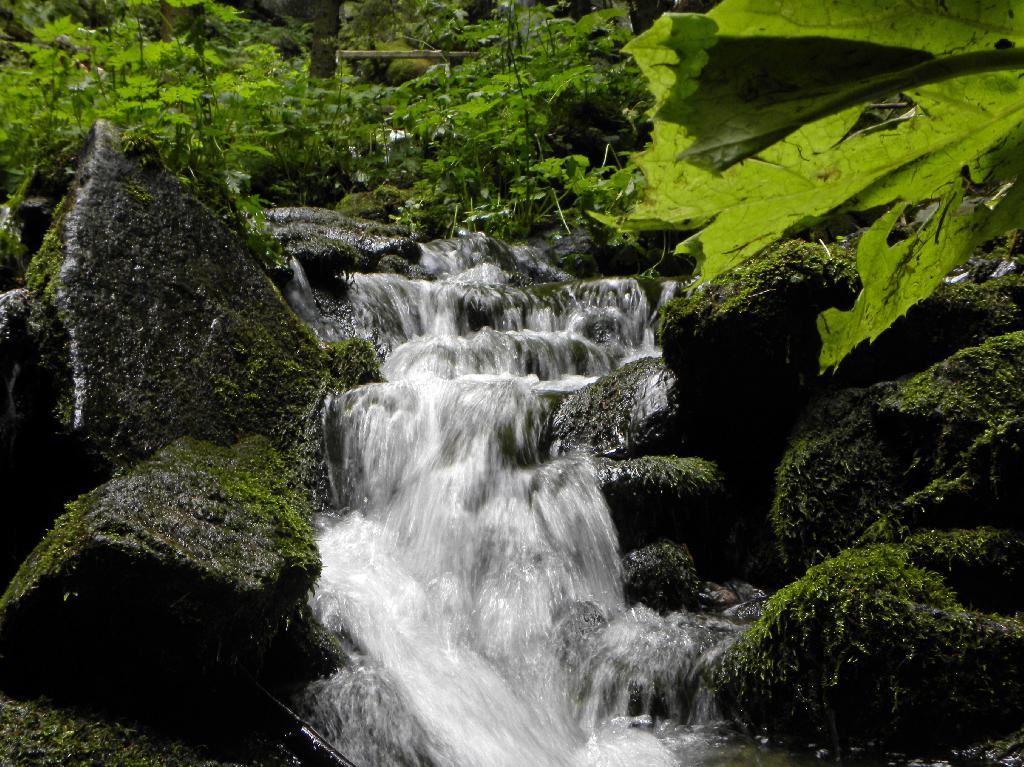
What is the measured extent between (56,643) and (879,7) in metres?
2.91

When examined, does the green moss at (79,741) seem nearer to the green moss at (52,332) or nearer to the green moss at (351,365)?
the green moss at (52,332)

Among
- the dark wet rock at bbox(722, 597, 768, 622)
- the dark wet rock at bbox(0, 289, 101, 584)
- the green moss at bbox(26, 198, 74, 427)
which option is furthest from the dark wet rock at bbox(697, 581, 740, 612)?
the green moss at bbox(26, 198, 74, 427)

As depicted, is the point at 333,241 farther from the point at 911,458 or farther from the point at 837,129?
the point at 837,129

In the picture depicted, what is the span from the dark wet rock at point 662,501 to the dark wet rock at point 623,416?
1.23 ft

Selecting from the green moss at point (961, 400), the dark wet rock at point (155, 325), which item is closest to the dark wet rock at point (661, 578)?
the green moss at point (961, 400)

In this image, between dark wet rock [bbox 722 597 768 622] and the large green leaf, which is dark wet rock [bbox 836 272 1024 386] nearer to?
dark wet rock [bbox 722 597 768 622]

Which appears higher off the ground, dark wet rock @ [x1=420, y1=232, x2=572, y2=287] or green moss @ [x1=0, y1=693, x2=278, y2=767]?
dark wet rock @ [x1=420, y1=232, x2=572, y2=287]

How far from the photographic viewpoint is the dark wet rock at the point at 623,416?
484 cm

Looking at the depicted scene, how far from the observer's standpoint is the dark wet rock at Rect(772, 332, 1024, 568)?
355cm

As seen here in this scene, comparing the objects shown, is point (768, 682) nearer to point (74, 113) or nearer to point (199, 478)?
point (199, 478)

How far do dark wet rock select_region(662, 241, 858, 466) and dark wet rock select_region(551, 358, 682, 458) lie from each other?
0.14 m

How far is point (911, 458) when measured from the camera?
3.91 m

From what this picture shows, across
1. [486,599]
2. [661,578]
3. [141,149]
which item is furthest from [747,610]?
[141,149]

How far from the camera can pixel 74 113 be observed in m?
5.71
